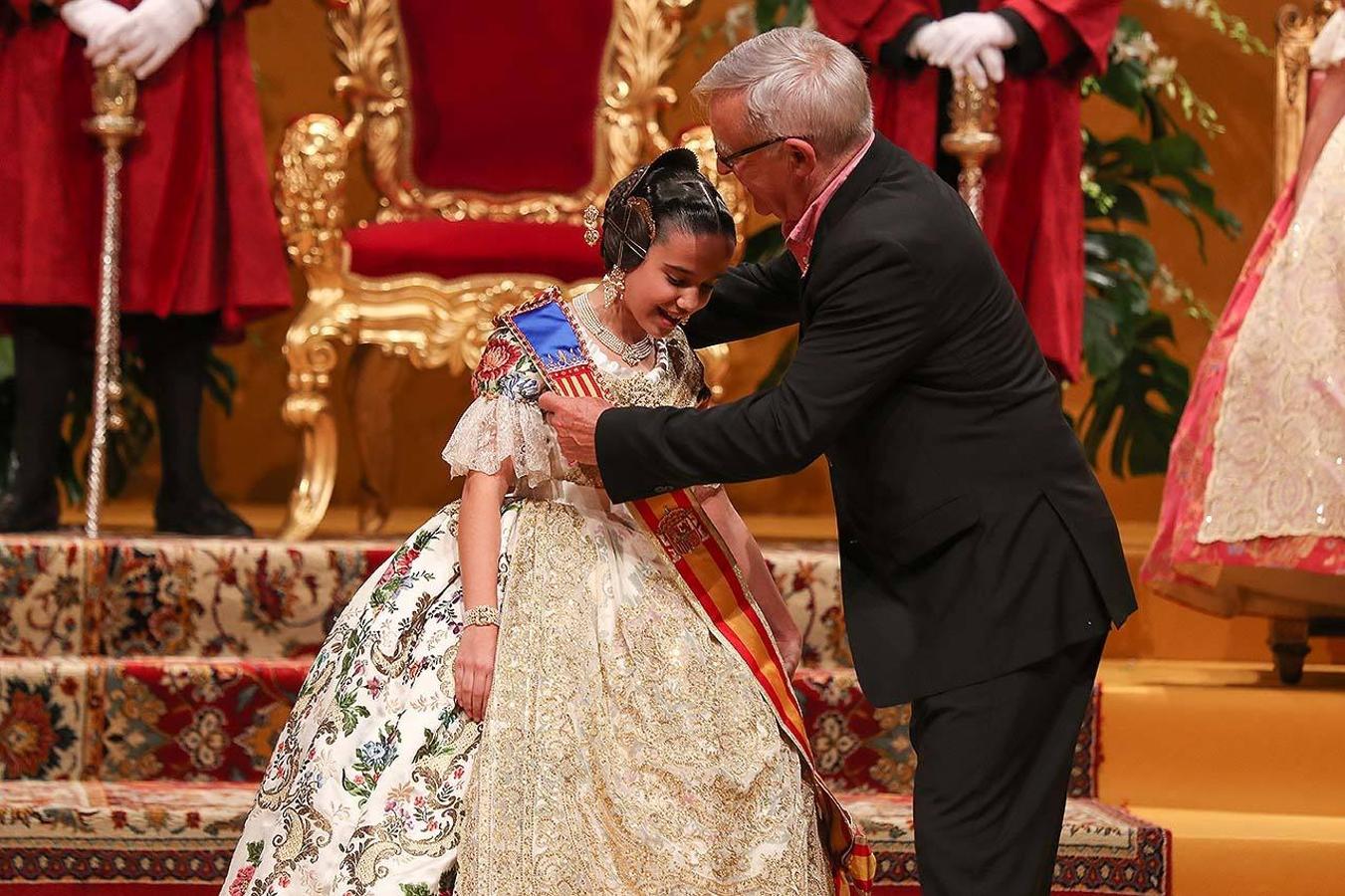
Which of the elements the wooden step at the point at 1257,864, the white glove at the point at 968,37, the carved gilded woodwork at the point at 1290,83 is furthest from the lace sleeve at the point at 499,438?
the carved gilded woodwork at the point at 1290,83

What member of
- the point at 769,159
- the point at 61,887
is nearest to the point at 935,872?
the point at 769,159

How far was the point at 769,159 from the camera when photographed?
6.86 ft

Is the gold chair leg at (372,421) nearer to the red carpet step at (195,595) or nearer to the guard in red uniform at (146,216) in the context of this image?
the guard in red uniform at (146,216)

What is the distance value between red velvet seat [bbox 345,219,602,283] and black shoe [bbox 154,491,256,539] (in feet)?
1.92

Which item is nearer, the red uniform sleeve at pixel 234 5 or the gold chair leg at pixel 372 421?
the red uniform sleeve at pixel 234 5

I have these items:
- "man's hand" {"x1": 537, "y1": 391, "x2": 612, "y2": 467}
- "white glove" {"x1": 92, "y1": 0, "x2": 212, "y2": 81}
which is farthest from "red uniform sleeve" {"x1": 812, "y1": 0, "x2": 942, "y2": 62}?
"man's hand" {"x1": 537, "y1": 391, "x2": 612, "y2": 467}

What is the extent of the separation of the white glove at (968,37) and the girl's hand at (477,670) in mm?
1994

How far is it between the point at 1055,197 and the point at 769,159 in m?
1.94

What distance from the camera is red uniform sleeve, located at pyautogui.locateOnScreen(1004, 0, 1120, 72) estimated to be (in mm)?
3740

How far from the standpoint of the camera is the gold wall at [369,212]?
5.45 m

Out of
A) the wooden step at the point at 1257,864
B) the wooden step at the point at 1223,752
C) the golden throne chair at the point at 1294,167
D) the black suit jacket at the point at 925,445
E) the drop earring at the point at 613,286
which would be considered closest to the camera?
the black suit jacket at the point at 925,445

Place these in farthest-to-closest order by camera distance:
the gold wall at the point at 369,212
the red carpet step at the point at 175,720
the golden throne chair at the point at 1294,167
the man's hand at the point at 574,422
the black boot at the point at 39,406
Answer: the gold wall at the point at 369,212 → the black boot at the point at 39,406 → the golden throne chair at the point at 1294,167 → the red carpet step at the point at 175,720 → the man's hand at the point at 574,422

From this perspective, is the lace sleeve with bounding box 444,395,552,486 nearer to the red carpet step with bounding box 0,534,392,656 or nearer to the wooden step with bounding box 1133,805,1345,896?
the red carpet step with bounding box 0,534,392,656

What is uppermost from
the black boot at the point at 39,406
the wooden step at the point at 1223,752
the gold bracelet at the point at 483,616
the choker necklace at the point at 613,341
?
the choker necklace at the point at 613,341
